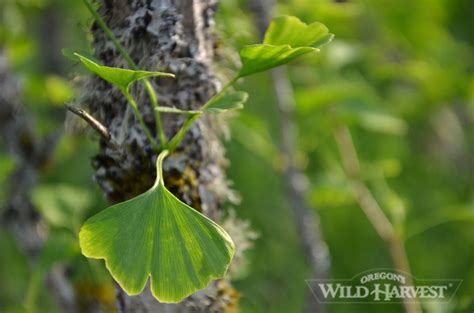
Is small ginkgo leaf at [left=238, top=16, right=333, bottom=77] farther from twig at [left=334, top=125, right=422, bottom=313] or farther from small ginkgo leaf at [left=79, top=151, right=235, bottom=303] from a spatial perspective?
twig at [left=334, top=125, right=422, bottom=313]

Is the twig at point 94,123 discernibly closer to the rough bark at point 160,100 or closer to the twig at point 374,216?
Answer: the rough bark at point 160,100

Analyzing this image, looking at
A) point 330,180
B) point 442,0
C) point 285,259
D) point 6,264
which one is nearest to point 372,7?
point 442,0

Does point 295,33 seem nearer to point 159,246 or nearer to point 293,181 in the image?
point 159,246

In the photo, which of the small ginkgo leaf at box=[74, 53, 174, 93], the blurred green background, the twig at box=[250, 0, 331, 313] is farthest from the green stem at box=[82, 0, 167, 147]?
the twig at box=[250, 0, 331, 313]

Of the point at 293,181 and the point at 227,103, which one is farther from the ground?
the point at 227,103

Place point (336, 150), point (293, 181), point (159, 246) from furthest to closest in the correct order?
1. point (336, 150)
2. point (293, 181)
3. point (159, 246)

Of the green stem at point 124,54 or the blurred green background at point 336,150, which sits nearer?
the green stem at point 124,54

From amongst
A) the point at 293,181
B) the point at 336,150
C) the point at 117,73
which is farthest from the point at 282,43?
the point at 336,150

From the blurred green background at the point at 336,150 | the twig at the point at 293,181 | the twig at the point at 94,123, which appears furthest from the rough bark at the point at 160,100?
the twig at the point at 293,181
